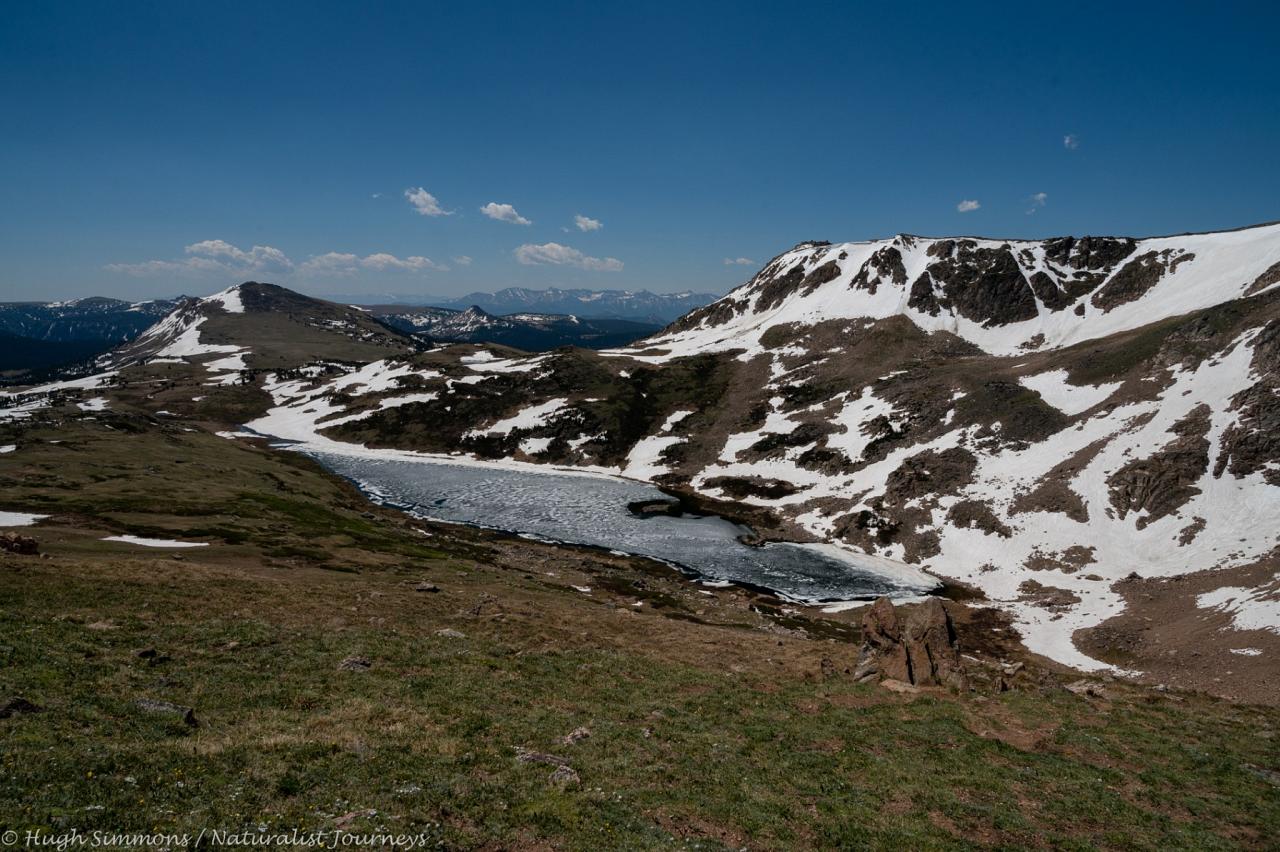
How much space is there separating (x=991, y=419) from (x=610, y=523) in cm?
7040

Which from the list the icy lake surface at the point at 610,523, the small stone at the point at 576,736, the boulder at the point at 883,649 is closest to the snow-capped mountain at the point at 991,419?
the icy lake surface at the point at 610,523

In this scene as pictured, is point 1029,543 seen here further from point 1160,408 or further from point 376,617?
point 376,617

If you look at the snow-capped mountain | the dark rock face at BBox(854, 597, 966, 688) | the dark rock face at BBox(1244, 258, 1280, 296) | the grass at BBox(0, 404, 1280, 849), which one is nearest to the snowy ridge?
the snow-capped mountain

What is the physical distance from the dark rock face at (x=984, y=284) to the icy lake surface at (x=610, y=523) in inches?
4641

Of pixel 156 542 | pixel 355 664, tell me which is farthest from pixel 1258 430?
pixel 156 542

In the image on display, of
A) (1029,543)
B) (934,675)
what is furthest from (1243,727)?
(1029,543)

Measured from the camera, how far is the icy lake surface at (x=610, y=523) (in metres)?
77.6

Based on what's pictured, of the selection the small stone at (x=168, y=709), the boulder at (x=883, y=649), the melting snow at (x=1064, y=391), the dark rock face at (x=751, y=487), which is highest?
the melting snow at (x=1064, y=391)

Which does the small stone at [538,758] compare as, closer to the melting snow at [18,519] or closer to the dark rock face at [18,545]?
the dark rock face at [18,545]

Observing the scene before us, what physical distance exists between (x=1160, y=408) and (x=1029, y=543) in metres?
31.5

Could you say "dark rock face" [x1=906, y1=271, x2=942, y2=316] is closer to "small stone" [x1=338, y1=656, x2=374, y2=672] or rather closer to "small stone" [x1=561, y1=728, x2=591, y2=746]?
"small stone" [x1=561, y1=728, x2=591, y2=746]

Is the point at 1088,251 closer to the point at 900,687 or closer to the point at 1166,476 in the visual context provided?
the point at 1166,476

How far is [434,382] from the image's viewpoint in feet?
605

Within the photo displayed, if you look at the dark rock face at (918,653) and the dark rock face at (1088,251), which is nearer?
the dark rock face at (918,653)
